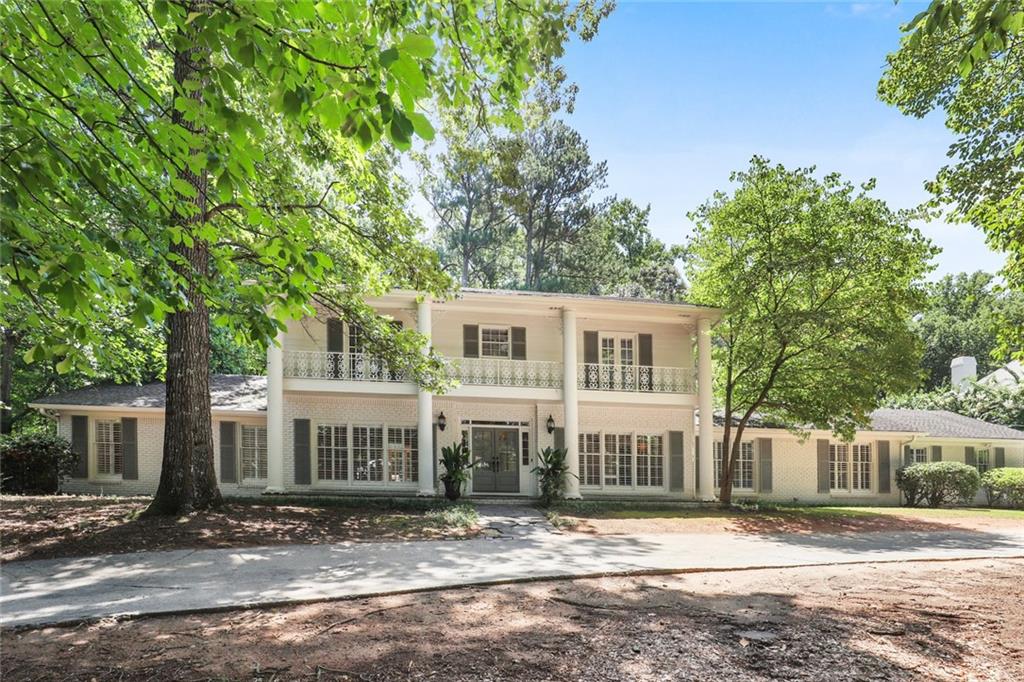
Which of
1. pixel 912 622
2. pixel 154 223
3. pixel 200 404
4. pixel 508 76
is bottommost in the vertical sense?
pixel 912 622

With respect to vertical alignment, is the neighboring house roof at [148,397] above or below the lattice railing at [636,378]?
below

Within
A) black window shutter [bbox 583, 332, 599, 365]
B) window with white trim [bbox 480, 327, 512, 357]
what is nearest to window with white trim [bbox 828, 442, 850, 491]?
black window shutter [bbox 583, 332, 599, 365]

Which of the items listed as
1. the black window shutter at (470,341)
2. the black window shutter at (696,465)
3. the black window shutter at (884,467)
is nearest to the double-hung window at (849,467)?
the black window shutter at (884,467)

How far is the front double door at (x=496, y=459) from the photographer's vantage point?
768 inches

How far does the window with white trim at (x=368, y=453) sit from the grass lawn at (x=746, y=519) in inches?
218

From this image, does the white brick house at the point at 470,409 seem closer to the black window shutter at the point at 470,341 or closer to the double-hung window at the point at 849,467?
the black window shutter at the point at 470,341

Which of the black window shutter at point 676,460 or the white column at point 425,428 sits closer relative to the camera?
the white column at point 425,428

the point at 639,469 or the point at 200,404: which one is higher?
the point at 200,404

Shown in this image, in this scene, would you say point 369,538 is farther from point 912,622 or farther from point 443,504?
point 912,622

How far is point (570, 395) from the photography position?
61.3ft

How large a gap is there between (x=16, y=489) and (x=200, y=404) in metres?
8.64

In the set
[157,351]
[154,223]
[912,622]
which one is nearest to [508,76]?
[154,223]

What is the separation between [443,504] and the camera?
52.4 feet

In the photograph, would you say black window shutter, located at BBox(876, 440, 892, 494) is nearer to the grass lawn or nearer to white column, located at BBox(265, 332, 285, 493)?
the grass lawn
